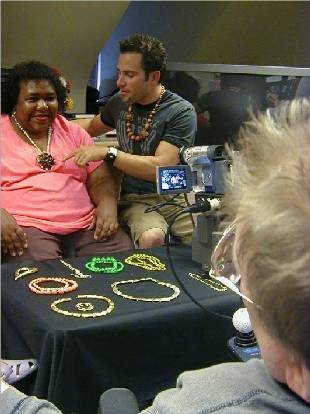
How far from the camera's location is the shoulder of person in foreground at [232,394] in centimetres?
49

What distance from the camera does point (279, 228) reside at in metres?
0.42

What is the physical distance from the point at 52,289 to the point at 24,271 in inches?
6.0

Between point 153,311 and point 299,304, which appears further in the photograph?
point 153,311

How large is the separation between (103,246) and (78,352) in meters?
0.71

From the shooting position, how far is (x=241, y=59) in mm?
3531

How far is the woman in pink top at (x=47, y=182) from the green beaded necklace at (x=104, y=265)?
217mm

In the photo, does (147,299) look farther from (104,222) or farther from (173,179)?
(104,222)

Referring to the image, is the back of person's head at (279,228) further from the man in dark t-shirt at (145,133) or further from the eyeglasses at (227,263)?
the man in dark t-shirt at (145,133)

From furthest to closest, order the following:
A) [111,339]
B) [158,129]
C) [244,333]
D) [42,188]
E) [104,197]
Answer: [158,129]
[104,197]
[42,188]
[111,339]
[244,333]

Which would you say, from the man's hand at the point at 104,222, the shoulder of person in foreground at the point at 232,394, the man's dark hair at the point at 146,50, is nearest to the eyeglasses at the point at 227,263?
the shoulder of person in foreground at the point at 232,394

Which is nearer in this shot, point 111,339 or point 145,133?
point 111,339

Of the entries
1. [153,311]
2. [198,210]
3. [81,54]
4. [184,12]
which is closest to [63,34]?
[81,54]

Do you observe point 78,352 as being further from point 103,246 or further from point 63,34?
point 63,34

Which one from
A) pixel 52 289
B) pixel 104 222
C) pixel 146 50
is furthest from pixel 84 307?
pixel 146 50
